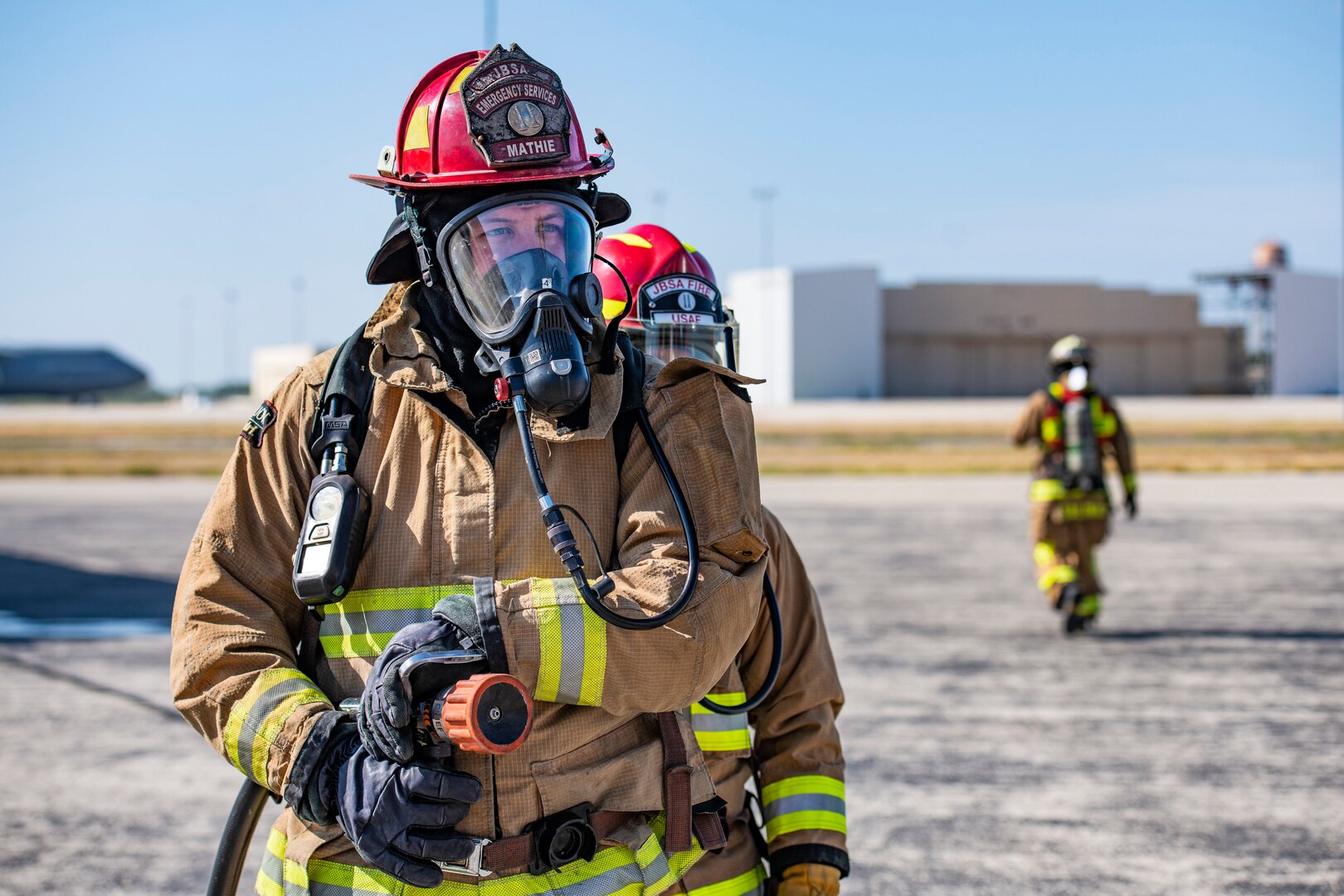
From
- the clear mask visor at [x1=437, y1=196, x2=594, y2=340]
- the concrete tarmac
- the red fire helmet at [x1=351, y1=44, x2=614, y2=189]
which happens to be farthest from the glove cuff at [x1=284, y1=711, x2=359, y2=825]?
the concrete tarmac

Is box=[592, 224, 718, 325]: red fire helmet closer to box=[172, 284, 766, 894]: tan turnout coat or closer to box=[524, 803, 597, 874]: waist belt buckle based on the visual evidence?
box=[172, 284, 766, 894]: tan turnout coat

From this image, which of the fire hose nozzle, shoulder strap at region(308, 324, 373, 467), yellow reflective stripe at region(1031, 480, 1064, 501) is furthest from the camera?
yellow reflective stripe at region(1031, 480, 1064, 501)

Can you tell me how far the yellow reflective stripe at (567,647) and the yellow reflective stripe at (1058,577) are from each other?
23.6ft

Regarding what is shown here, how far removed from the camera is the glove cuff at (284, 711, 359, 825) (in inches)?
68.5

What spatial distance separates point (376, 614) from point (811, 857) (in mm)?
970

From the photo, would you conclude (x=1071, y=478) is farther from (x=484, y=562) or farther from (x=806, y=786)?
(x=484, y=562)

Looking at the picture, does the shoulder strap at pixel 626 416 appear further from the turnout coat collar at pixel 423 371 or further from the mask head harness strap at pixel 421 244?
the mask head harness strap at pixel 421 244

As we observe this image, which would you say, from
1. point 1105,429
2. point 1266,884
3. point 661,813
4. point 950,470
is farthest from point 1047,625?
point 950,470

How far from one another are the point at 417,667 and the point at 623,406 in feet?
1.80

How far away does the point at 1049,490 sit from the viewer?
8688mm

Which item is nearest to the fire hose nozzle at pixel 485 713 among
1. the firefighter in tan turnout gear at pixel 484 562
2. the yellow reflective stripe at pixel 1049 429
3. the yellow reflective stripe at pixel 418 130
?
the firefighter in tan turnout gear at pixel 484 562

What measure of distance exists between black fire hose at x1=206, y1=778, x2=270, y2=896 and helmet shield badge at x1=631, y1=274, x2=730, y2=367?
132 centimetres

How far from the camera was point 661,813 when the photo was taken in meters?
1.97

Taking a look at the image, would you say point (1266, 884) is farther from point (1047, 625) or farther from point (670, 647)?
point (1047, 625)
